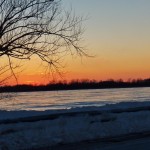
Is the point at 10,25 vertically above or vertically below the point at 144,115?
above

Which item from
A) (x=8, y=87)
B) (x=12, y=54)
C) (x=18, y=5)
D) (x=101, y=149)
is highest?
(x=18, y=5)

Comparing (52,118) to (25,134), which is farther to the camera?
(52,118)

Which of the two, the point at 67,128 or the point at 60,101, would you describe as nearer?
the point at 67,128

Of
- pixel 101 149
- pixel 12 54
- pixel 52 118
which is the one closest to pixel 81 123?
pixel 52 118

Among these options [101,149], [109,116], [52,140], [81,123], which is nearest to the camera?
[101,149]

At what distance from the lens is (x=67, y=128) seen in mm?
15648

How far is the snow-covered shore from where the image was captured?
13765mm

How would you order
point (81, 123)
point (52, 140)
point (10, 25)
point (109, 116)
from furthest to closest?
point (10, 25) < point (109, 116) < point (81, 123) < point (52, 140)

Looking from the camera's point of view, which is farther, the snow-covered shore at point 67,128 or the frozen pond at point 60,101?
the frozen pond at point 60,101

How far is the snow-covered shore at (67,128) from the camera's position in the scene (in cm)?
1376

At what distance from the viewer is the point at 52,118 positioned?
55.6 feet

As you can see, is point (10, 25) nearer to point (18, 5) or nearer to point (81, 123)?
point (18, 5)

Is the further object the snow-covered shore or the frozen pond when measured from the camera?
the frozen pond

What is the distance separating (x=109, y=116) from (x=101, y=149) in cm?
573
